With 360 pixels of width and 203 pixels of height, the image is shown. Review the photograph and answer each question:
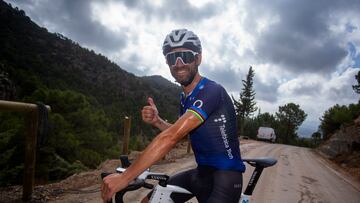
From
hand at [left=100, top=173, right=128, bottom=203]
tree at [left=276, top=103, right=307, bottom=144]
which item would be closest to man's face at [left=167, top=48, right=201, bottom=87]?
hand at [left=100, top=173, right=128, bottom=203]

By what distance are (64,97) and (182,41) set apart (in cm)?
2527

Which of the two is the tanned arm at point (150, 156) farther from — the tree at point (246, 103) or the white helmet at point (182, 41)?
the tree at point (246, 103)

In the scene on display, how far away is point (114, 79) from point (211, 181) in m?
118

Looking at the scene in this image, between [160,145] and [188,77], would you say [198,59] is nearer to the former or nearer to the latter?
→ [188,77]

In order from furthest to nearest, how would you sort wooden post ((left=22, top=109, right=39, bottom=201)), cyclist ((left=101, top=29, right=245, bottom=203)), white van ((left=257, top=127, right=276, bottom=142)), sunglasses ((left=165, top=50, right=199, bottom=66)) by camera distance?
white van ((left=257, top=127, right=276, bottom=142))
wooden post ((left=22, top=109, right=39, bottom=201))
sunglasses ((left=165, top=50, right=199, bottom=66))
cyclist ((left=101, top=29, right=245, bottom=203))

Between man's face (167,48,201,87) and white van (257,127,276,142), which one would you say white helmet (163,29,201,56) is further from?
white van (257,127,276,142)

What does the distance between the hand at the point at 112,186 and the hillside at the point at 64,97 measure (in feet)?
11.0

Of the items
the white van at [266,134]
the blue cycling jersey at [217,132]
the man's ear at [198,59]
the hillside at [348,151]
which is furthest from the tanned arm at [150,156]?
the white van at [266,134]

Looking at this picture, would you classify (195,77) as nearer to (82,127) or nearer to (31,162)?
(31,162)

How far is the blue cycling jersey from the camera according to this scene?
7.02ft

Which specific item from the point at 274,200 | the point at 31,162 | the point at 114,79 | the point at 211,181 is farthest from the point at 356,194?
the point at 114,79

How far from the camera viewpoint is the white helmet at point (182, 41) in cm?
236

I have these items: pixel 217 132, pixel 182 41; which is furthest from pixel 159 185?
pixel 182 41

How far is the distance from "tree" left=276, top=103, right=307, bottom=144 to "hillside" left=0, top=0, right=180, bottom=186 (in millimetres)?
32452
